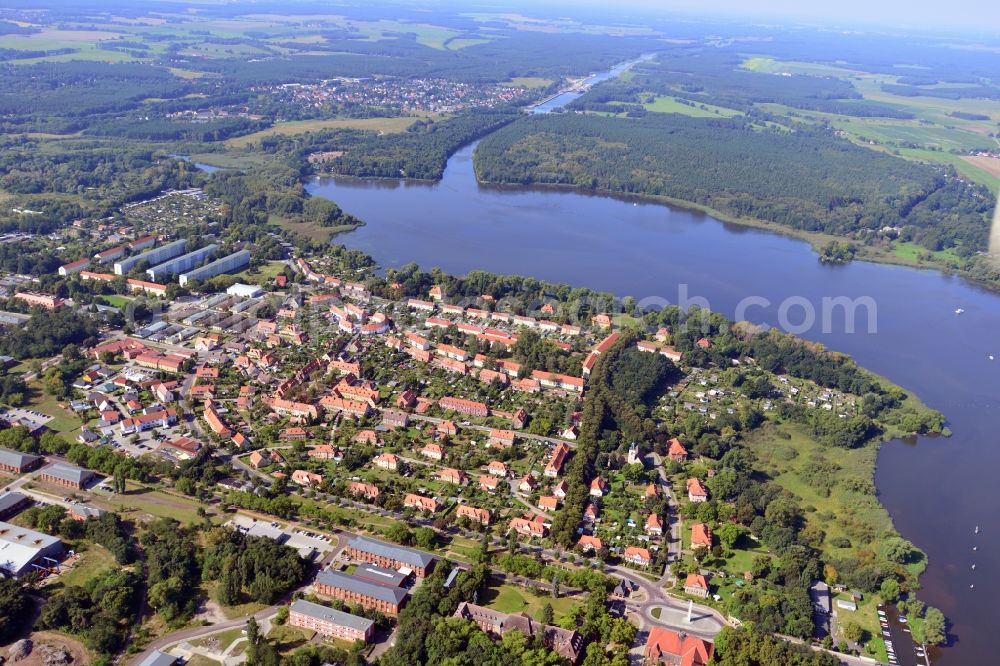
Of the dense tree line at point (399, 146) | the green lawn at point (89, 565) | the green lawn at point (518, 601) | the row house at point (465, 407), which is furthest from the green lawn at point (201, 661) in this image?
the dense tree line at point (399, 146)

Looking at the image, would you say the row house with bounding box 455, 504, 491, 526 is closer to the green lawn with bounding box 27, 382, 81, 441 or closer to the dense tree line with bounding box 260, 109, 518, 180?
the green lawn with bounding box 27, 382, 81, 441

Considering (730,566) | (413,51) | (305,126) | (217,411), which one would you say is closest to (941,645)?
(730,566)

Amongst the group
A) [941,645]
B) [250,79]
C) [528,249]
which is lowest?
[941,645]

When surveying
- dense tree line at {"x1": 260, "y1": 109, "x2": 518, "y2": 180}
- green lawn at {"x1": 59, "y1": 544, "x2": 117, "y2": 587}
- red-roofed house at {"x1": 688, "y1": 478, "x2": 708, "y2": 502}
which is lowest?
green lawn at {"x1": 59, "y1": 544, "x2": 117, "y2": 587}

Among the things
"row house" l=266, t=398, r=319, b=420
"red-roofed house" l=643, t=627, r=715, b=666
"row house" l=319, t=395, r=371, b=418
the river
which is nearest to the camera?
"red-roofed house" l=643, t=627, r=715, b=666

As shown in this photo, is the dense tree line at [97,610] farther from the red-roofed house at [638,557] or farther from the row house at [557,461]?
the red-roofed house at [638,557]

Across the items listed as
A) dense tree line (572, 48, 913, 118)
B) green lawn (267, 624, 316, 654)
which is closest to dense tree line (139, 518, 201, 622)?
green lawn (267, 624, 316, 654)

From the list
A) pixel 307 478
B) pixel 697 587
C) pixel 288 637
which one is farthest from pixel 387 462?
pixel 697 587

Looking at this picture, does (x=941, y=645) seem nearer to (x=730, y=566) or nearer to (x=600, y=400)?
(x=730, y=566)
